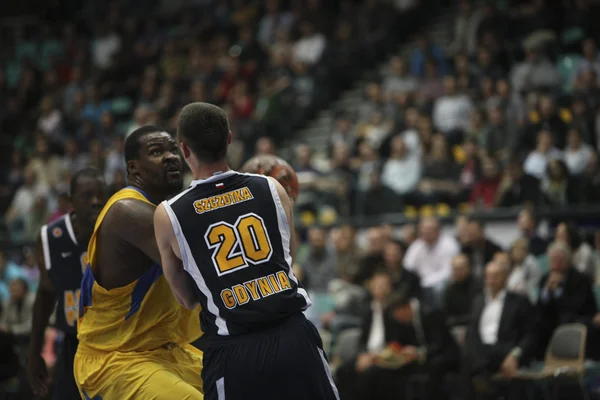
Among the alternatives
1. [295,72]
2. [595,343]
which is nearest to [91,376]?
[595,343]

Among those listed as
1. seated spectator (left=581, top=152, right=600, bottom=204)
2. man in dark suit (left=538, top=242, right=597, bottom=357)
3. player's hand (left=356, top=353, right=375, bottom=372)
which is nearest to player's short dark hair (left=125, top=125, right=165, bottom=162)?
player's hand (left=356, top=353, right=375, bottom=372)

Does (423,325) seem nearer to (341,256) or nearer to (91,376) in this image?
(341,256)

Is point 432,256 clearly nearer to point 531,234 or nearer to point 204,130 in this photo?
point 531,234

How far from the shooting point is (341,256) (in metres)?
12.2

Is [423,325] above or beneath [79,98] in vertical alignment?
beneath

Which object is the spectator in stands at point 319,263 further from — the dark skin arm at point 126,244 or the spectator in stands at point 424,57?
the dark skin arm at point 126,244

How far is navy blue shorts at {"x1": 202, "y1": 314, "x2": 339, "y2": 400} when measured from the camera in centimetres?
409

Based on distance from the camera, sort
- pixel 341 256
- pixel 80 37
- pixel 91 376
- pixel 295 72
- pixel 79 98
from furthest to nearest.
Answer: pixel 80 37 < pixel 79 98 < pixel 295 72 < pixel 341 256 < pixel 91 376

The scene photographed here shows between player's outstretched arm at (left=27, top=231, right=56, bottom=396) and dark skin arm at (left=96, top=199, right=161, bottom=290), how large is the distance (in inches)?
54.1

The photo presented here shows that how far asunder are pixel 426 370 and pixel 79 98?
13.2 metres

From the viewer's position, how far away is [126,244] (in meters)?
4.66

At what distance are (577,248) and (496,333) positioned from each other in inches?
68.2

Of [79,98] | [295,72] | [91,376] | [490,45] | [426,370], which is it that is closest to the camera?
[91,376]

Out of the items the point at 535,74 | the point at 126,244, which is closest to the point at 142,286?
the point at 126,244
